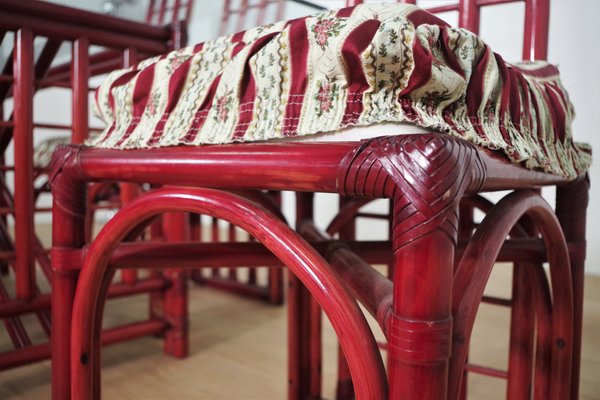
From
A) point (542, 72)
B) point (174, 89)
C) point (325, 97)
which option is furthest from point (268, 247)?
point (542, 72)

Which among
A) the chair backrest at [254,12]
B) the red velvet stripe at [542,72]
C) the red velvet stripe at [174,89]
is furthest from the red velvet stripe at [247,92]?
the chair backrest at [254,12]

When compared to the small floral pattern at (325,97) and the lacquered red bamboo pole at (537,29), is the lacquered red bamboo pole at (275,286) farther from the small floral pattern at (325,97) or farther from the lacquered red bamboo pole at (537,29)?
the small floral pattern at (325,97)

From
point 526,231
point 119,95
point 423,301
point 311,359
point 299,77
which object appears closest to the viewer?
point 423,301

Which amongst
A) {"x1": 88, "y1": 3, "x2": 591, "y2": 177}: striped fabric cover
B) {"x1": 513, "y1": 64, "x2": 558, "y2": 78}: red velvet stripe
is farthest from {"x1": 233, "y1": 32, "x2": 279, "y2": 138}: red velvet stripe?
{"x1": 513, "y1": 64, "x2": 558, "y2": 78}: red velvet stripe

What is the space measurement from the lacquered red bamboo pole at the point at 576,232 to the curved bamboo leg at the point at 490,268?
63mm

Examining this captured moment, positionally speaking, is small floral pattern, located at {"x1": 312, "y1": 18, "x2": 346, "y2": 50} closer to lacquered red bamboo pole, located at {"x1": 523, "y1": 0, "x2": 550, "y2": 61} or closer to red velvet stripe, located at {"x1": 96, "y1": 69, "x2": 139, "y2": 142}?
red velvet stripe, located at {"x1": 96, "y1": 69, "x2": 139, "y2": 142}

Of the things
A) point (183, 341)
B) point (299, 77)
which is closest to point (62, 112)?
point (183, 341)

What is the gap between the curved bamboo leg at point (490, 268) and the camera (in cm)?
44

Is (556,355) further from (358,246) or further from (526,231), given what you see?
(358,246)

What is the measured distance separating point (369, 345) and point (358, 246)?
320 mm

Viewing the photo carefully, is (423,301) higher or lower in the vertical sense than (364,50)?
lower

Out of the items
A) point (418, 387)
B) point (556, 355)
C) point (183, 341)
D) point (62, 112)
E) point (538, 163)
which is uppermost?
point (62, 112)

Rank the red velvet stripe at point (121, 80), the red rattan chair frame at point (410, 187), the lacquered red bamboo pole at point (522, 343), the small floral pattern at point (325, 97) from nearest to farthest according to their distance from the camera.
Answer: the red rattan chair frame at point (410, 187)
the small floral pattern at point (325, 97)
the red velvet stripe at point (121, 80)
the lacquered red bamboo pole at point (522, 343)

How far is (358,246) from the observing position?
2.47 ft
